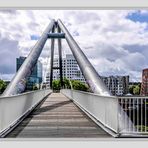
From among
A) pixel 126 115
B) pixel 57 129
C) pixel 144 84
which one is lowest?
pixel 57 129

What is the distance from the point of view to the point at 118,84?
55.5 ft

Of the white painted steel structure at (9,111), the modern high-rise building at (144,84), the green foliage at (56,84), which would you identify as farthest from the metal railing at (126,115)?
the green foliage at (56,84)

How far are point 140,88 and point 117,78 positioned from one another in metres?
1.52

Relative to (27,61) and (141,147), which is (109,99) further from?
(27,61)

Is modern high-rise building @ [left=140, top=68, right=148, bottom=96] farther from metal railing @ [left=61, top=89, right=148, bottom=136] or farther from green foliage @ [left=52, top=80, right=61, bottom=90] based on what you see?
green foliage @ [left=52, top=80, right=61, bottom=90]

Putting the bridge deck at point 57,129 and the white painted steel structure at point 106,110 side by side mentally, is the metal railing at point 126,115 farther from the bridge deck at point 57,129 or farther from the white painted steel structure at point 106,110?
the bridge deck at point 57,129

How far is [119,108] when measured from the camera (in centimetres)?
719

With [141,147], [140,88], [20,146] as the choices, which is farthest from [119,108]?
[140,88]

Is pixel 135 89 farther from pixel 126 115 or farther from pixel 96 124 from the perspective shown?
pixel 126 115

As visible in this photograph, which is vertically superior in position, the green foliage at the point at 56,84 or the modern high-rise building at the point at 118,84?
the modern high-rise building at the point at 118,84

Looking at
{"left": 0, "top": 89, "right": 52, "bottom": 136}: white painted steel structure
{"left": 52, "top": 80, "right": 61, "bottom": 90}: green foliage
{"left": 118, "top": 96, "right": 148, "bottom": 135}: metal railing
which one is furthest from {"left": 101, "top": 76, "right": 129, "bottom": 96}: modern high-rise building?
{"left": 52, "top": 80, "right": 61, "bottom": 90}: green foliage

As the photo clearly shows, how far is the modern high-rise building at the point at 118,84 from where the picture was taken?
16.8m

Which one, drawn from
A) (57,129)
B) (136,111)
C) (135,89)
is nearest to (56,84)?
(135,89)

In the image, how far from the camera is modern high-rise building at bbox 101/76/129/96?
16750 mm
